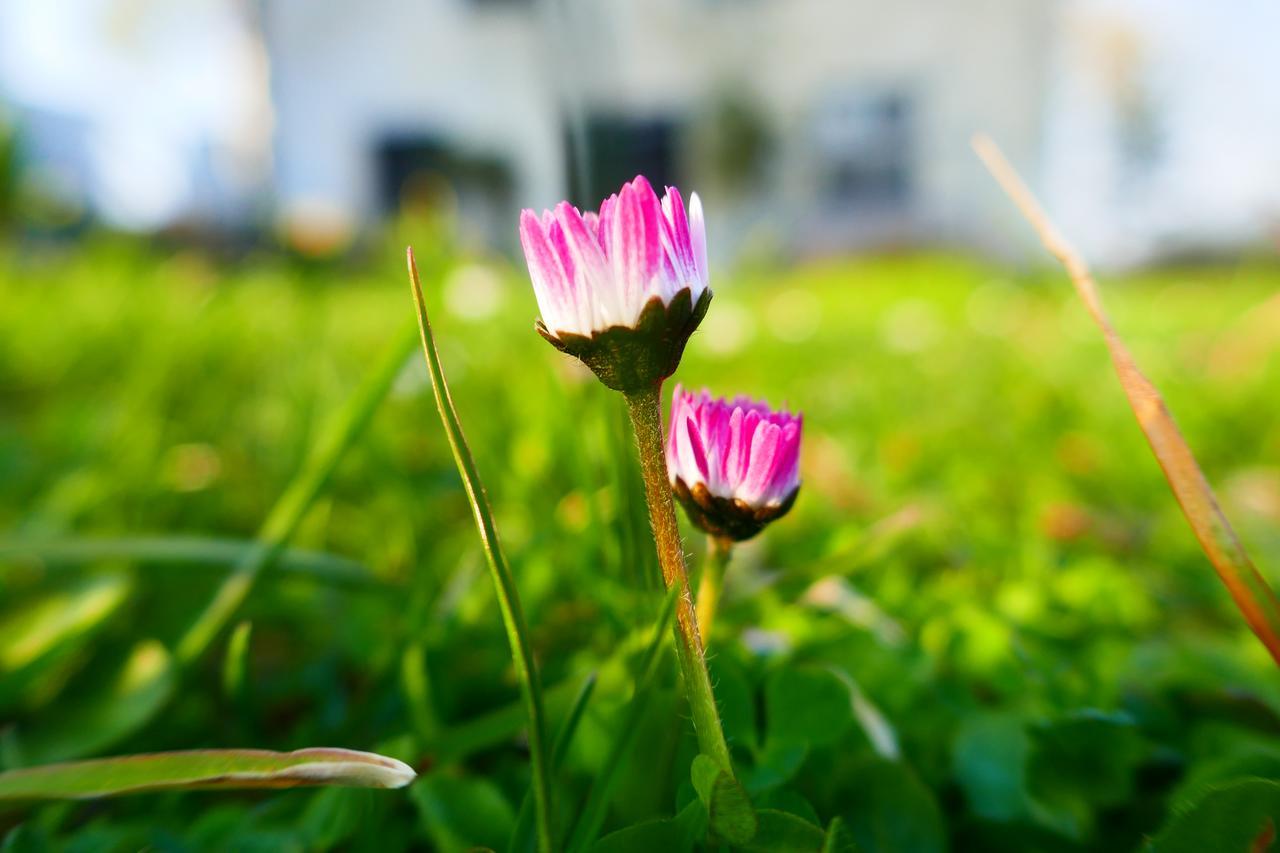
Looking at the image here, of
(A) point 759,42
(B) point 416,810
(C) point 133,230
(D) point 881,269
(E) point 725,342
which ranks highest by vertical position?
(A) point 759,42

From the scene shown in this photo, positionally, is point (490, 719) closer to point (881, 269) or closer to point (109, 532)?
point (109, 532)

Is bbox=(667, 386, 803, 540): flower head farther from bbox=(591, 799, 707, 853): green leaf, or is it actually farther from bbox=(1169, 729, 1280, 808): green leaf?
bbox=(1169, 729, 1280, 808): green leaf

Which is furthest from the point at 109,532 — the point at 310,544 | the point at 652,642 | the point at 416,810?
the point at 652,642

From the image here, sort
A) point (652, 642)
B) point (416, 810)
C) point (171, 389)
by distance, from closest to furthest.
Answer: point (652, 642), point (416, 810), point (171, 389)

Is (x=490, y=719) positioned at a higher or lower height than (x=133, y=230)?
lower

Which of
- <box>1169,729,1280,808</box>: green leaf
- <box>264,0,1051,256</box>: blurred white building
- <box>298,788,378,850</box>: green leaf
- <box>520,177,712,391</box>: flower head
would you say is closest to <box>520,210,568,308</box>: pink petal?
<box>520,177,712,391</box>: flower head
